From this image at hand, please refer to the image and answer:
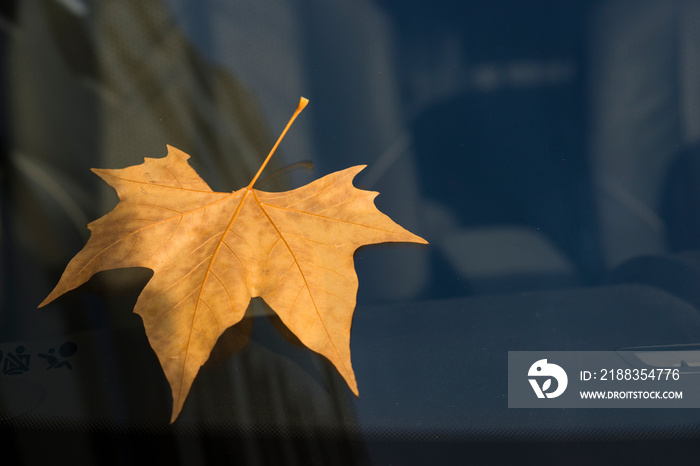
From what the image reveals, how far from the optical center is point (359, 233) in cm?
45

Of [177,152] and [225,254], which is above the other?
[177,152]

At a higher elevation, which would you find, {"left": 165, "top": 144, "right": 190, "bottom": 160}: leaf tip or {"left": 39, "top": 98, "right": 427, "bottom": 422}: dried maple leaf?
{"left": 165, "top": 144, "right": 190, "bottom": 160}: leaf tip

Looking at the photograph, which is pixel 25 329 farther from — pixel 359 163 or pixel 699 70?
pixel 699 70

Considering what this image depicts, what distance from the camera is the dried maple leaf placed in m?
0.41

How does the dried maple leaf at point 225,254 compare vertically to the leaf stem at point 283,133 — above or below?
below

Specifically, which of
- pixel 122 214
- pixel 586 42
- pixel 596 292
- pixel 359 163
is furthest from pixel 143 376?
pixel 586 42

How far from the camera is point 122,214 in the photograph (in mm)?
457

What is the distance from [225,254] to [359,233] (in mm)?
121

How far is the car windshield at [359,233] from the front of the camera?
17.7 inches

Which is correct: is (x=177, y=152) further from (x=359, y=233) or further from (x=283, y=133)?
(x=359, y=233)

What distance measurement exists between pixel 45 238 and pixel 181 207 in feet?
0.60

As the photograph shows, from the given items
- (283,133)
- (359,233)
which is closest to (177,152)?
(283,133)

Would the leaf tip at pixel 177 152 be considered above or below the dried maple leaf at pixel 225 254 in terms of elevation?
above

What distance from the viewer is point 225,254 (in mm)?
433
